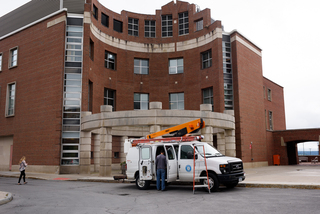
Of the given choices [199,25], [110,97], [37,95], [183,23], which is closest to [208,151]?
[37,95]

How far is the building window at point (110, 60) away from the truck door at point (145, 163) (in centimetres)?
1898

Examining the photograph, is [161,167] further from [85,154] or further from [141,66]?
[141,66]

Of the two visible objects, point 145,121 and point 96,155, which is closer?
point 145,121

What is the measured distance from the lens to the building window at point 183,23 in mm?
34456

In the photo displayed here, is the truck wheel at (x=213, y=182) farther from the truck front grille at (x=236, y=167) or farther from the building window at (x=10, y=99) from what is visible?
the building window at (x=10, y=99)

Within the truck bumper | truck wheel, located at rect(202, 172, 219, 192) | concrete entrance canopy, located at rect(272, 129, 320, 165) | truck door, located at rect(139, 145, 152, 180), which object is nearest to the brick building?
concrete entrance canopy, located at rect(272, 129, 320, 165)

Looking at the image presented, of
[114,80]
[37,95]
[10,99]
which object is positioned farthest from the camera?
[114,80]

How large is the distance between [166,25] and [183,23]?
6.84 feet

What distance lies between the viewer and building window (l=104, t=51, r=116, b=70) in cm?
3153

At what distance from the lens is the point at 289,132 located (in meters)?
35.9

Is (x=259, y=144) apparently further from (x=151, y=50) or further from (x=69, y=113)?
(x=69, y=113)

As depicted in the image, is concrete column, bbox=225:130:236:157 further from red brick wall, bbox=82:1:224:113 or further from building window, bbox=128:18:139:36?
building window, bbox=128:18:139:36

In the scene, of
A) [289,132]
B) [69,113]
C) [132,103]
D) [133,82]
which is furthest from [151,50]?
[289,132]

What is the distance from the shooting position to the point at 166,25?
35.4 metres
